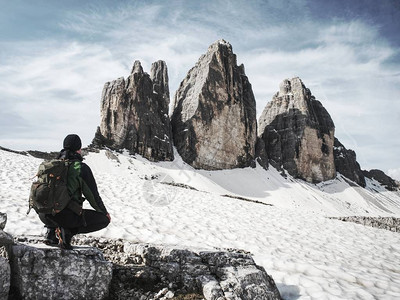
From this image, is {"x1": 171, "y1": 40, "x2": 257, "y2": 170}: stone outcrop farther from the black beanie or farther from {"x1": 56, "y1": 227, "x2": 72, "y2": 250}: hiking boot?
{"x1": 56, "y1": 227, "x2": 72, "y2": 250}: hiking boot

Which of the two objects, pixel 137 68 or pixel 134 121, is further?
pixel 137 68

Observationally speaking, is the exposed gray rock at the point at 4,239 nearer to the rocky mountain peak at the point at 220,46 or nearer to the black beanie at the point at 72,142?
the black beanie at the point at 72,142

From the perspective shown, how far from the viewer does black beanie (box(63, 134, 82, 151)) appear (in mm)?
4488

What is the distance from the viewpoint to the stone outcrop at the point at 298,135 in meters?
59.4

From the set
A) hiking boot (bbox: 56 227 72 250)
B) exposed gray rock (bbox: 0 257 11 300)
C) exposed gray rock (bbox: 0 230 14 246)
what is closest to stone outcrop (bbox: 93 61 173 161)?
hiking boot (bbox: 56 227 72 250)

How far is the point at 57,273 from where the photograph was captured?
3957 millimetres

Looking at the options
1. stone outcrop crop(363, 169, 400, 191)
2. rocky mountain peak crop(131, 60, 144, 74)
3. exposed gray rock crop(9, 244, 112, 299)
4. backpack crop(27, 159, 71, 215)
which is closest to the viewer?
exposed gray rock crop(9, 244, 112, 299)

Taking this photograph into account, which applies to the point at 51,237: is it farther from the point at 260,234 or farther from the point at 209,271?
the point at 260,234

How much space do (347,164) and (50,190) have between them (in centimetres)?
7465

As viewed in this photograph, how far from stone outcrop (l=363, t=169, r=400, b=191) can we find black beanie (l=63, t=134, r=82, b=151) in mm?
81040

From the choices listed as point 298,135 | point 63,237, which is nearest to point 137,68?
point 298,135

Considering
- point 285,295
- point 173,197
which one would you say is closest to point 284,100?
point 173,197

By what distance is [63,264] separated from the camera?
13.2 ft

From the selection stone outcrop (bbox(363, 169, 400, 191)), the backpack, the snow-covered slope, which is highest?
stone outcrop (bbox(363, 169, 400, 191))
